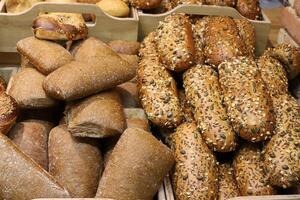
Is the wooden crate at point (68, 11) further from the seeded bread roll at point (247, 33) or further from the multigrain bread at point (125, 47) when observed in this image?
the seeded bread roll at point (247, 33)

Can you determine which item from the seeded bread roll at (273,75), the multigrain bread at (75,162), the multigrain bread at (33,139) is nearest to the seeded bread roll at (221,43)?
the seeded bread roll at (273,75)

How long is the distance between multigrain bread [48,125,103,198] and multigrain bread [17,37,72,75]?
0.86 feet

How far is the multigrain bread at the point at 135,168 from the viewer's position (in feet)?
4.91

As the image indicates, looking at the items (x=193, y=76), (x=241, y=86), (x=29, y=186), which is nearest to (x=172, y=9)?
(x=193, y=76)

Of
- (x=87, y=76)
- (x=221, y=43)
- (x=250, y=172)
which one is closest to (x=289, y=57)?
(x=221, y=43)

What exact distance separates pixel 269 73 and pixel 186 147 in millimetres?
491

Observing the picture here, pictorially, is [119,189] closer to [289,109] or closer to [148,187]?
[148,187]

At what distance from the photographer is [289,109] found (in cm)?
173

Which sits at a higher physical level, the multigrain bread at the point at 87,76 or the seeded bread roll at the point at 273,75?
the multigrain bread at the point at 87,76

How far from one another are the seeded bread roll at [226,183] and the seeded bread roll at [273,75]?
34cm

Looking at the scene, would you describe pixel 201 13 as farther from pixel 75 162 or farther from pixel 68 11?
pixel 75 162

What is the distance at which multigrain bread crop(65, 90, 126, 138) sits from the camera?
5.19ft

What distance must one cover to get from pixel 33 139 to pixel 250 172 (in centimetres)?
79

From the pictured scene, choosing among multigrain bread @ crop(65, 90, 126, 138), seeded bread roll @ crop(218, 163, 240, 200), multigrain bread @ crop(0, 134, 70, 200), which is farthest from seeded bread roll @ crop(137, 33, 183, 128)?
multigrain bread @ crop(0, 134, 70, 200)
